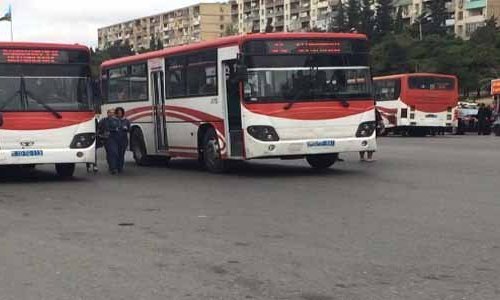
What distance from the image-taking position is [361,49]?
620 inches

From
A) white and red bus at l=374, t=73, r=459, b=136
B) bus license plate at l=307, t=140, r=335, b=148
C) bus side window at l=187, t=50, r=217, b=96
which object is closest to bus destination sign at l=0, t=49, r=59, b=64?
bus side window at l=187, t=50, r=217, b=96

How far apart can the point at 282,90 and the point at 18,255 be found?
8379 mm

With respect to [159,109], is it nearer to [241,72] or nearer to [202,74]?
[202,74]

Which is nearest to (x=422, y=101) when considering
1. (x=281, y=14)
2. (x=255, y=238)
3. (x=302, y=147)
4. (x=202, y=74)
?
(x=202, y=74)

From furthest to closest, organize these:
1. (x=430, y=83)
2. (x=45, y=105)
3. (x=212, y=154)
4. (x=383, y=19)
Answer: (x=383, y=19), (x=430, y=83), (x=212, y=154), (x=45, y=105)

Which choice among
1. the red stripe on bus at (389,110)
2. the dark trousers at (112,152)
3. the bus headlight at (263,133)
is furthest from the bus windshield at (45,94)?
the red stripe on bus at (389,110)

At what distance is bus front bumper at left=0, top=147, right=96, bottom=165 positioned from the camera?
14445 mm

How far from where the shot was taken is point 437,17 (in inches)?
4498

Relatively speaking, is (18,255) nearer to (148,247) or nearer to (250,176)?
(148,247)

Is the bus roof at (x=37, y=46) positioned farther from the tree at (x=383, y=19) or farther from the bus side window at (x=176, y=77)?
the tree at (x=383, y=19)

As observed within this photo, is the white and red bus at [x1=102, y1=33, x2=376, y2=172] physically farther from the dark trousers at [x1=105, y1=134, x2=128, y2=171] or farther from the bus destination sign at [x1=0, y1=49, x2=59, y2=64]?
the bus destination sign at [x1=0, y1=49, x2=59, y2=64]

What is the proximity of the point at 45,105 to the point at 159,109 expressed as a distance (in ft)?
14.4

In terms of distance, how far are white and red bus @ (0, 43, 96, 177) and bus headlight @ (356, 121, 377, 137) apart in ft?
17.7

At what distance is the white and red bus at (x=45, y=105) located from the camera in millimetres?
14539
